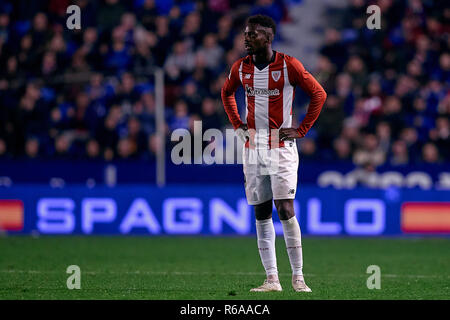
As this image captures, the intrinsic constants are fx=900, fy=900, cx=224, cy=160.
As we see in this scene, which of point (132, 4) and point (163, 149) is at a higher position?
point (132, 4)

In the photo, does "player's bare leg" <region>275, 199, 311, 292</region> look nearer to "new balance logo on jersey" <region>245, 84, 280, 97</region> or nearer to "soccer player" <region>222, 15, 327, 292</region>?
"soccer player" <region>222, 15, 327, 292</region>

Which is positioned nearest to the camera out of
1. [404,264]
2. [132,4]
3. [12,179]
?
[404,264]

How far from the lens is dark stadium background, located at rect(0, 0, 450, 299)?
14.7 m

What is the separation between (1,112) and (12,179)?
118 cm

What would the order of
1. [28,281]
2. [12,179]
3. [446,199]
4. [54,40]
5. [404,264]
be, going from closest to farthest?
1. [28,281]
2. [404,264]
3. [446,199]
4. [12,179]
5. [54,40]

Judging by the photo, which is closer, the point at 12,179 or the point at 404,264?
the point at 404,264

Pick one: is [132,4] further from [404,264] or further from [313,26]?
[404,264]

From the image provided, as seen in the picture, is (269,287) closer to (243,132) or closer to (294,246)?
(294,246)

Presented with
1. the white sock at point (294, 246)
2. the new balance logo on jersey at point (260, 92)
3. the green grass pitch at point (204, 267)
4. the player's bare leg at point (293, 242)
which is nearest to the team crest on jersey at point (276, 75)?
the new balance logo on jersey at point (260, 92)

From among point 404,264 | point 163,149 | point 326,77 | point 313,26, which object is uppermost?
point 313,26

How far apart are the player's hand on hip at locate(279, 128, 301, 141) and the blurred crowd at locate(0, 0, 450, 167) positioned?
766cm

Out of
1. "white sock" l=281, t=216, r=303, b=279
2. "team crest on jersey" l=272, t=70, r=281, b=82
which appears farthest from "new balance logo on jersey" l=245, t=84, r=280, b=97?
"white sock" l=281, t=216, r=303, b=279

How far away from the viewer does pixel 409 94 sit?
1645 centimetres
